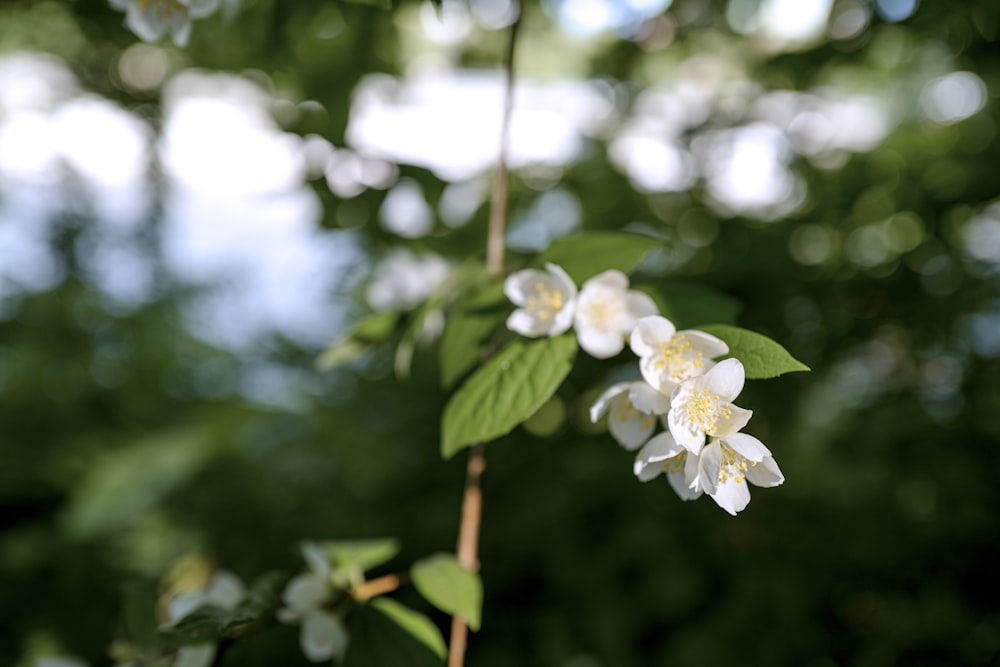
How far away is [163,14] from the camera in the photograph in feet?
3.22

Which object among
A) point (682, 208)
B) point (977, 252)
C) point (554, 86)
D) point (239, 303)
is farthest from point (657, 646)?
point (239, 303)

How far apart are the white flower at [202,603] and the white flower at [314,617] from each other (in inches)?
3.5

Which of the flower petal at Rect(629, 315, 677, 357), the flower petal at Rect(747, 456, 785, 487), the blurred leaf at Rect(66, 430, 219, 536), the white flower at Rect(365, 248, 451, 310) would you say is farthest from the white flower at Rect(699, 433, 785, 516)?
the blurred leaf at Rect(66, 430, 219, 536)

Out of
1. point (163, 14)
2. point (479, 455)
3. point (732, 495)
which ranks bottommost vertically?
point (479, 455)

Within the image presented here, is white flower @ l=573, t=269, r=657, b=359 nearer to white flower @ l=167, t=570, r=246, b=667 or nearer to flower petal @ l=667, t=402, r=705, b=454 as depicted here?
flower petal @ l=667, t=402, r=705, b=454

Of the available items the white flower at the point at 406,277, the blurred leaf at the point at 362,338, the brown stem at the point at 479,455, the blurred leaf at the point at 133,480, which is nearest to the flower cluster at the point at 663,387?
the brown stem at the point at 479,455

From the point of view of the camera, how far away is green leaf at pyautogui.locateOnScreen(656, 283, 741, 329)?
0.76m

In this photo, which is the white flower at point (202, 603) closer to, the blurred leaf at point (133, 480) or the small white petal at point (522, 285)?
the small white petal at point (522, 285)

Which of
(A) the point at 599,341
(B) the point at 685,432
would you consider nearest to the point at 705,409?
(B) the point at 685,432

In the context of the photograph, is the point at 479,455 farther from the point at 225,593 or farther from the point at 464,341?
the point at 225,593

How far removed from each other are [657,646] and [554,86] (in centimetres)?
208

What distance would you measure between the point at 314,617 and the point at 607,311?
1.63 ft

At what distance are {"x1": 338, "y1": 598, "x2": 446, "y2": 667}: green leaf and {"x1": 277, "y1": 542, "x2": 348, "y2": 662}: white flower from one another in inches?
0.8

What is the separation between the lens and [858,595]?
1.76 metres
